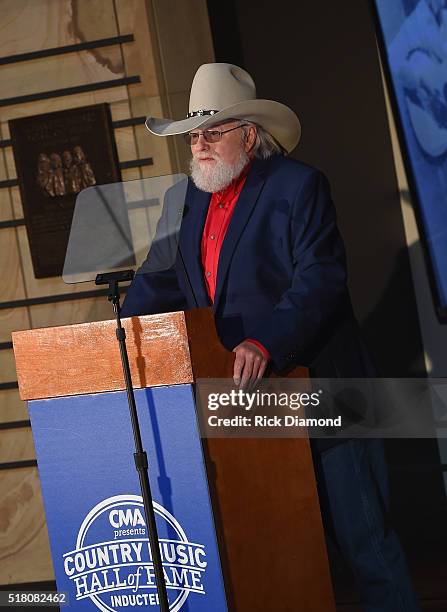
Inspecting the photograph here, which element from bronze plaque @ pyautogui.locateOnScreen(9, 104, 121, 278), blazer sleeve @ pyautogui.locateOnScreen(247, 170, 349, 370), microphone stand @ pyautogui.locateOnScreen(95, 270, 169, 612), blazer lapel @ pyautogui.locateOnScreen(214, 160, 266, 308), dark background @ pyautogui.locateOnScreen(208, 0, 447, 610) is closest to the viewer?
microphone stand @ pyautogui.locateOnScreen(95, 270, 169, 612)

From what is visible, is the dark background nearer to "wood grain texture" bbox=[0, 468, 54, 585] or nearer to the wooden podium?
"wood grain texture" bbox=[0, 468, 54, 585]

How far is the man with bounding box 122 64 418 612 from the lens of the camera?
237cm

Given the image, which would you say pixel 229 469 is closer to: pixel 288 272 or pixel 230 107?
pixel 288 272

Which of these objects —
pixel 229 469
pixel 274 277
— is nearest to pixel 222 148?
pixel 274 277

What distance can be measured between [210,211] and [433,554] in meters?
1.95

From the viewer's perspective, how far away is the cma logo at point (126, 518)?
2.13 meters

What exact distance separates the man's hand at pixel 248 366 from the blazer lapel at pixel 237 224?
39 centimetres

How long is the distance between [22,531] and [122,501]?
2359mm

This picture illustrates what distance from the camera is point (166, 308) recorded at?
2.74 metres

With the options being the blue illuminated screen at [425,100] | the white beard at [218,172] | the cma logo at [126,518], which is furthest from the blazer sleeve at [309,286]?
the blue illuminated screen at [425,100]

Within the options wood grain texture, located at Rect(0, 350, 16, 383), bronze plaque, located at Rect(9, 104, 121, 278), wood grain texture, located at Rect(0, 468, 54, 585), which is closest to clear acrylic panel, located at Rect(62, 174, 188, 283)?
bronze plaque, located at Rect(9, 104, 121, 278)

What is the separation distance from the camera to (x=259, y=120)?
2771 millimetres

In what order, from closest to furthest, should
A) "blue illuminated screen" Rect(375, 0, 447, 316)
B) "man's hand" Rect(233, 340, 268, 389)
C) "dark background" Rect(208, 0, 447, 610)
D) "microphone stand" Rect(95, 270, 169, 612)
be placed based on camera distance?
"microphone stand" Rect(95, 270, 169, 612) < "man's hand" Rect(233, 340, 268, 389) < "blue illuminated screen" Rect(375, 0, 447, 316) < "dark background" Rect(208, 0, 447, 610)

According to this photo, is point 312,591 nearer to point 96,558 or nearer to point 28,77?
point 96,558
